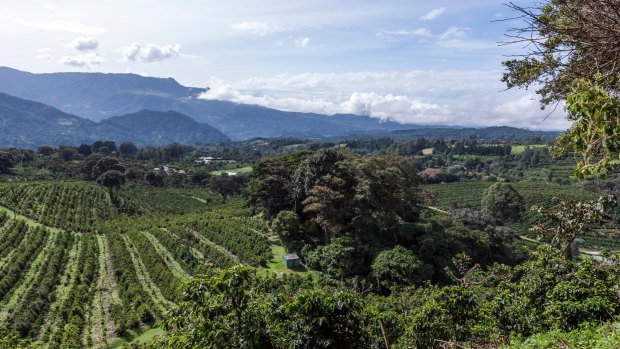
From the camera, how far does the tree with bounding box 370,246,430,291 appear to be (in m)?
17.5

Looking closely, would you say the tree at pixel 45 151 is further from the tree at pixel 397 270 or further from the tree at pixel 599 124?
the tree at pixel 599 124

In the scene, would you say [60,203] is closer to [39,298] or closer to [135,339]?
[39,298]

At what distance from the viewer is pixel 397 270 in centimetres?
1767

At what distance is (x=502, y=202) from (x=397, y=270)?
32.3 m

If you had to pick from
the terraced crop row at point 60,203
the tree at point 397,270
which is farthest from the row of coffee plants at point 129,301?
the terraced crop row at point 60,203

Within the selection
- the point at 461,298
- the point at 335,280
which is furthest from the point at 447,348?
the point at 335,280

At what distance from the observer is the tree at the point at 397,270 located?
17.5 metres

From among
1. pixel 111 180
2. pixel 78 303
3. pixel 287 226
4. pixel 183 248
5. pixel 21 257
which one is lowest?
pixel 78 303

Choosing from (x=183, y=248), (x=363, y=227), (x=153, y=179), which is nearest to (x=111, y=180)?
(x=153, y=179)

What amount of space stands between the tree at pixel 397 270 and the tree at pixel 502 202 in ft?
101

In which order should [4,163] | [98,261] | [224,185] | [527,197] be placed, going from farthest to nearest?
1. [224,185]
2. [4,163]
3. [527,197]
4. [98,261]

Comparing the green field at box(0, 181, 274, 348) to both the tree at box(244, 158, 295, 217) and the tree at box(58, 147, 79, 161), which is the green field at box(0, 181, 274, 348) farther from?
the tree at box(58, 147, 79, 161)

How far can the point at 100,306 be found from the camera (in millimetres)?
19922

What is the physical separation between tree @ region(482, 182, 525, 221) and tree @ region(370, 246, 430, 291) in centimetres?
3075
